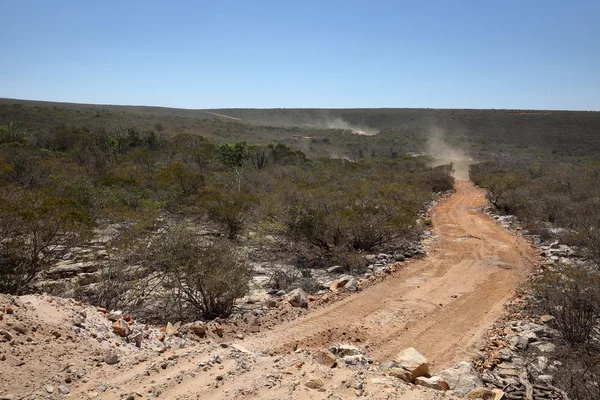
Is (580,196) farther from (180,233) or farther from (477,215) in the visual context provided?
(180,233)

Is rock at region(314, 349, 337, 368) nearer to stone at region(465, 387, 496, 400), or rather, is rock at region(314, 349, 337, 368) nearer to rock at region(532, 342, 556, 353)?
stone at region(465, 387, 496, 400)

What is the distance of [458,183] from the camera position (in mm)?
33812

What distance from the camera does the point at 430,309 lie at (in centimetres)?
868

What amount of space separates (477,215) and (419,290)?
39.9ft

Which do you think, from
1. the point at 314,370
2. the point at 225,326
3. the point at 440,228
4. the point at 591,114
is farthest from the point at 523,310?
the point at 591,114

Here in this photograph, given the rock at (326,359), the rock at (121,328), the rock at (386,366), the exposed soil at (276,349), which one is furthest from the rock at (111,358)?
the rock at (386,366)

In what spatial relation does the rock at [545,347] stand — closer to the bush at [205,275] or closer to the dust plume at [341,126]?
the bush at [205,275]

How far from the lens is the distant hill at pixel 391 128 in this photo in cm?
5222

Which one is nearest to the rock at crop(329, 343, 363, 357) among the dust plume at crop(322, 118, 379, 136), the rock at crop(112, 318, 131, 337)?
the rock at crop(112, 318, 131, 337)

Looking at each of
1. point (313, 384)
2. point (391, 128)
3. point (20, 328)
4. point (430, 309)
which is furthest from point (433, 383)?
point (391, 128)

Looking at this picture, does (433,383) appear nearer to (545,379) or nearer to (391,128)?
(545,379)

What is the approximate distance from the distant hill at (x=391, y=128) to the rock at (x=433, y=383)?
42.9 meters

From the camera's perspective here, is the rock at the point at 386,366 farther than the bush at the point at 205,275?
No

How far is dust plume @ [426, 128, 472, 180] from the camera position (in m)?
41.2
